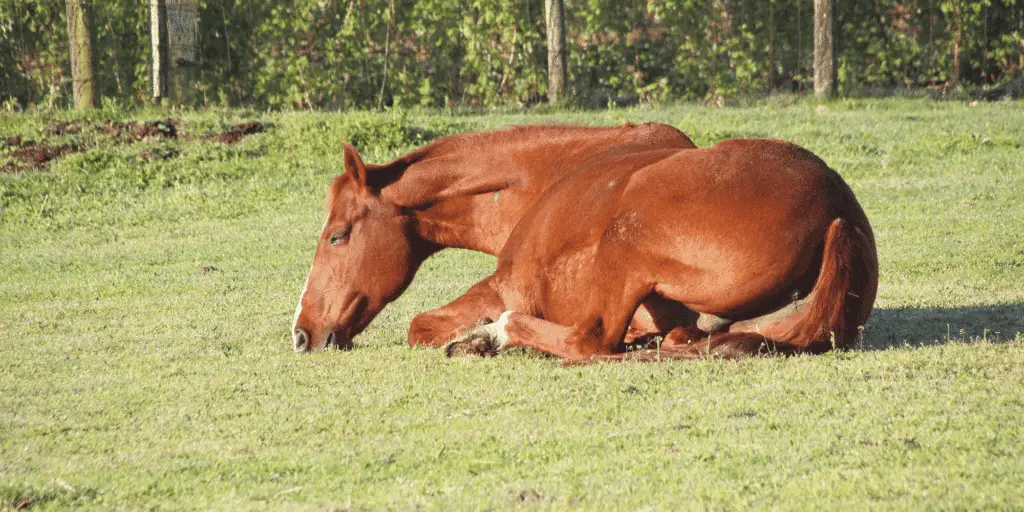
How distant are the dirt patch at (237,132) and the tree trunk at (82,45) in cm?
256

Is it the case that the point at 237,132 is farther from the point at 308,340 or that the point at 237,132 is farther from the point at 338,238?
the point at 308,340

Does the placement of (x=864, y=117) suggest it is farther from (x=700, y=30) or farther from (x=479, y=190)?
(x=479, y=190)

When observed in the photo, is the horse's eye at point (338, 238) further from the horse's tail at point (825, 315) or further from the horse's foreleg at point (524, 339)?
the horse's tail at point (825, 315)

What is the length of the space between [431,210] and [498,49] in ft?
42.2

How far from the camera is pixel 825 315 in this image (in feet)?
18.2

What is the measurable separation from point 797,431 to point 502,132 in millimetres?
3202

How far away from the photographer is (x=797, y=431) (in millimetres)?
4367

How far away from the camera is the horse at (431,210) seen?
6762mm

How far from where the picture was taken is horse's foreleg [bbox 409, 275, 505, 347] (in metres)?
6.59

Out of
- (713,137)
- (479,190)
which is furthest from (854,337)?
(713,137)

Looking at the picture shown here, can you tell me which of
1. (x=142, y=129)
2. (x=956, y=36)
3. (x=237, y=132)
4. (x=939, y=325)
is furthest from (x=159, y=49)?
(x=939, y=325)

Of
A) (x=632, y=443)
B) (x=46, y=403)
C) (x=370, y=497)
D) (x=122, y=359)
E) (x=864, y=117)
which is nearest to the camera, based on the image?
(x=370, y=497)

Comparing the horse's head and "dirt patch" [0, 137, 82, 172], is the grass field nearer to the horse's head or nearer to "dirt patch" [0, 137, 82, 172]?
the horse's head

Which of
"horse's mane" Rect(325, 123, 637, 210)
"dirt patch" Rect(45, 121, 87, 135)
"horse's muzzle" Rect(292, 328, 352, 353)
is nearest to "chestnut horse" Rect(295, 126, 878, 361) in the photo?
"horse's mane" Rect(325, 123, 637, 210)
